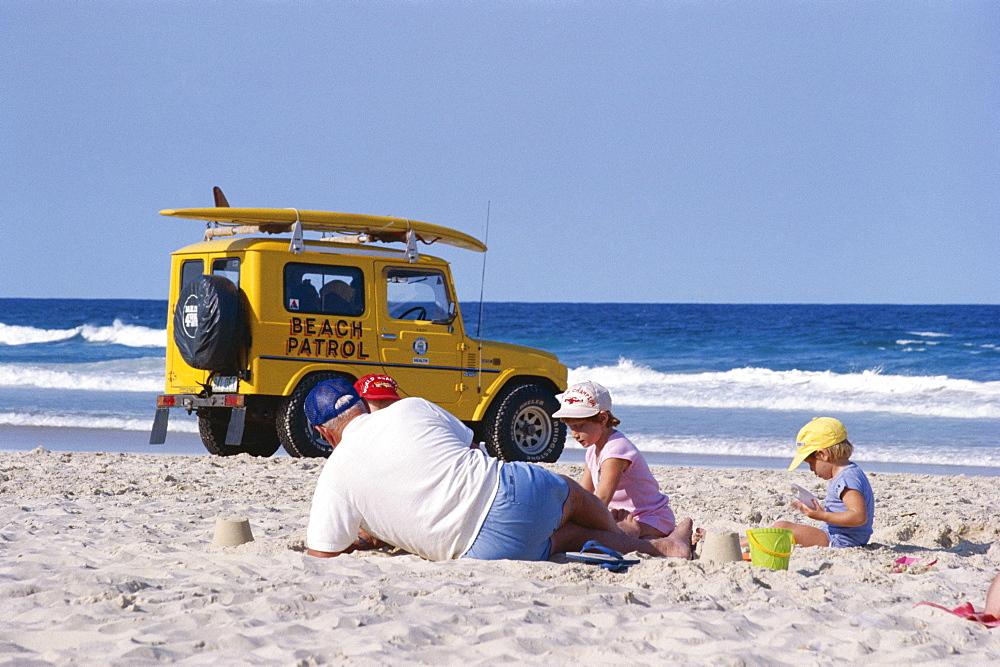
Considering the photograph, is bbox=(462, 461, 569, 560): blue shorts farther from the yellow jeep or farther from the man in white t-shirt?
the yellow jeep

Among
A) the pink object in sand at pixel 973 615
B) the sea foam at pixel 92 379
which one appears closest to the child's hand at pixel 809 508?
the pink object in sand at pixel 973 615

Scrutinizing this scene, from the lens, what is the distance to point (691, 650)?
3.47 m

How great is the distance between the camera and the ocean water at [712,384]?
496 inches

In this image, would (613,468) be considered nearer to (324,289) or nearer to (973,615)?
(973,615)

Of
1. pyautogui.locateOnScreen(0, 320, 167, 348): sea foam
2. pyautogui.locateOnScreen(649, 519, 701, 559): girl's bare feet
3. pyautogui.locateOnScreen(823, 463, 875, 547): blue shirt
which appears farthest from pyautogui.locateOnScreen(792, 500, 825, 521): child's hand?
pyautogui.locateOnScreen(0, 320, 167, 348): sea foam

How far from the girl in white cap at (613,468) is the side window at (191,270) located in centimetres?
552

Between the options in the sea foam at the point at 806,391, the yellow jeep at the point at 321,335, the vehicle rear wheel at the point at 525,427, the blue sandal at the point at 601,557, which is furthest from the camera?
the sea foam at the point at 806,391

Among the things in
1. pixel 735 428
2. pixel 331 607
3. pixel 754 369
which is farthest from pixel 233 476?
pixel 754 369

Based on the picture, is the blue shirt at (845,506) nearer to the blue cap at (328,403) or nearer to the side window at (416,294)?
the blue cap at (328,403)

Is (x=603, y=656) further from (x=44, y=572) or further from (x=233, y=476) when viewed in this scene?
(x=233, y=476)

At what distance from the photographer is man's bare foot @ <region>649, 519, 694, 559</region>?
16.7ft

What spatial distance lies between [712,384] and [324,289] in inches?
569

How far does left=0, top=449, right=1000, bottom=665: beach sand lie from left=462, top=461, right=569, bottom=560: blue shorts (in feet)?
0.25

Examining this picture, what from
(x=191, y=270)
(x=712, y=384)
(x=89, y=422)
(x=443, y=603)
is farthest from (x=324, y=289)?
(x=712, y=384)
